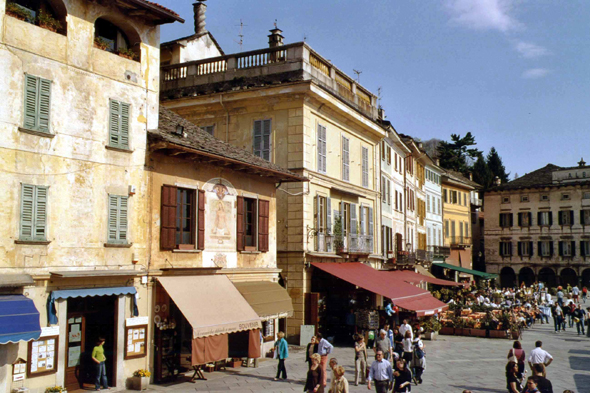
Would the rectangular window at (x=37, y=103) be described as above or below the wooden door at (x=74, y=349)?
above

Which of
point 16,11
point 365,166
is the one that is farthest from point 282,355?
point 365,166

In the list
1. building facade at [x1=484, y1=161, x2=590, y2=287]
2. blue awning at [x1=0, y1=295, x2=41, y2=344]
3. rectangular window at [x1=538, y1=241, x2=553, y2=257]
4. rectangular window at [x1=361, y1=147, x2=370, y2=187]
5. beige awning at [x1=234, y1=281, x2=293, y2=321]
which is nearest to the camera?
blue awning at [x1=0, y1=295, x2=41, y2=344]

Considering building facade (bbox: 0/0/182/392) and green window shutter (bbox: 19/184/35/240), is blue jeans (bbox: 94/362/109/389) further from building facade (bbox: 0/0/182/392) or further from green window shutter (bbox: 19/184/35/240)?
green window shutter (bbox: 19/184/35/240)

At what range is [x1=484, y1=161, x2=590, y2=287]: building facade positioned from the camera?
60531mm

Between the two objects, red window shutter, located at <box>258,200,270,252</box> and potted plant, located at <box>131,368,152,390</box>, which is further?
red window shutter, located at <box>258,200,270,252</box>

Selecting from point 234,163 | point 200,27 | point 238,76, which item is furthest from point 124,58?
point 200,27

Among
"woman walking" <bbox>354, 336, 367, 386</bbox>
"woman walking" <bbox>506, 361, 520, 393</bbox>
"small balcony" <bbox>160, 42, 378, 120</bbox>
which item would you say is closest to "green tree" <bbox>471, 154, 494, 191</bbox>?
"small balcony" <bbox>160, 42, 378, 120</bbox>

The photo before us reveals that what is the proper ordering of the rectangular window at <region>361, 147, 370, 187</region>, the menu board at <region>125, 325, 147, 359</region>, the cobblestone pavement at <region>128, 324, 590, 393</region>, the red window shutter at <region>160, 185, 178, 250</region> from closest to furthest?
the menu board at <region>125, 325, 147, 359</region> < the cobblestone pavement at <region>128, 324, 590, 393</region> < the red window shutter at <region>160, 185, 178, 250</region> < the rectangular window at <region>361, 147, 370, 187</region>

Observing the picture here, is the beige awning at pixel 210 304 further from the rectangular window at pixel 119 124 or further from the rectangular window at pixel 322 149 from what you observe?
the rectangular window at pixel 322 149

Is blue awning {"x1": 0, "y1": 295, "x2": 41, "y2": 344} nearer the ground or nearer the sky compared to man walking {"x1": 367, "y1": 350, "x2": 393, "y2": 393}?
nearer the sky

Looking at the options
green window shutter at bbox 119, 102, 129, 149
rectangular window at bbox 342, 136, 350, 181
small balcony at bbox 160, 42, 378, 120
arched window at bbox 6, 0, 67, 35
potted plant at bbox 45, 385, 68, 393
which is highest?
small balcony at bbox 160, 42, 378, 120

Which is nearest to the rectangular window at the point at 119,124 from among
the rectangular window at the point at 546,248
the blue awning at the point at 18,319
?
the blue awning at the point at 18,319

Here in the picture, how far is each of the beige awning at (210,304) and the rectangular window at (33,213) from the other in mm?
3785

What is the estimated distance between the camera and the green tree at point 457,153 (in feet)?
259
